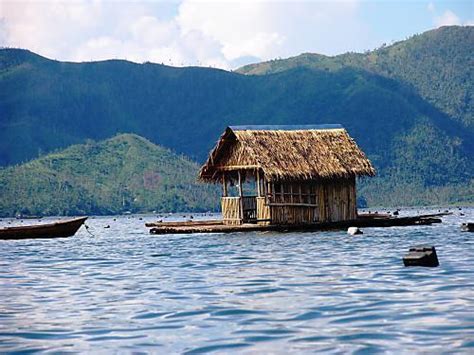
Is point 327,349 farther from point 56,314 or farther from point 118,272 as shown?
point 118,272

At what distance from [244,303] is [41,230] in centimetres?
3125

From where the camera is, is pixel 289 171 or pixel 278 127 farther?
pixel 278 127

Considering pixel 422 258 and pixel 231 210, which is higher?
pixel 231 210

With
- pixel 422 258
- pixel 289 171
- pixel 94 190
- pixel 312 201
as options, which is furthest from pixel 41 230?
pixel 94 190

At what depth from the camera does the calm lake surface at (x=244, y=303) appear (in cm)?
1470

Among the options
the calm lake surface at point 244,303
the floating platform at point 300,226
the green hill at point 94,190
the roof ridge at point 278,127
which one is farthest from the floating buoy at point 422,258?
the green hill at point 94,190

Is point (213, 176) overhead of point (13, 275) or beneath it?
overhead

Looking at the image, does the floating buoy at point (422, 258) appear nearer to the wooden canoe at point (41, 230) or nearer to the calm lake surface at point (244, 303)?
the calm lake surface at point (244, 303)

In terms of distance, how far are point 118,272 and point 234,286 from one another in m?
6.53

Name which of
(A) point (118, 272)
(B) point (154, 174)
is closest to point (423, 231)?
(A) point (118, 272)

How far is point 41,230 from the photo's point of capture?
4856cm

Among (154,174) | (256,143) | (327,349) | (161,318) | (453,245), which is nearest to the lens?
(327,349)

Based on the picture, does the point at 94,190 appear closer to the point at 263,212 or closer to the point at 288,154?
the point at 263,212

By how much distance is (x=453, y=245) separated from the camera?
35219mm
